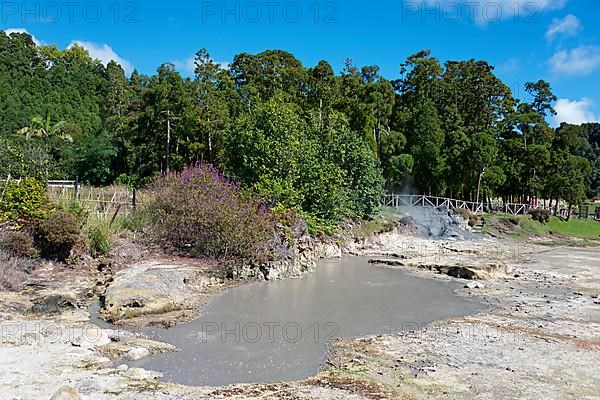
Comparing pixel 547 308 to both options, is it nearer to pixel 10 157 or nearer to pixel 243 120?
pixel 243 120

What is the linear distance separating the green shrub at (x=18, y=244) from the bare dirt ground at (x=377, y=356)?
2.36 feet

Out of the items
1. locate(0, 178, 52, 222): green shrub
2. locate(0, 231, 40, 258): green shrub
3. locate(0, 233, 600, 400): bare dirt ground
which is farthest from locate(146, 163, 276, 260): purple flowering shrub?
locate(0, 231, 40, 258): green shrub

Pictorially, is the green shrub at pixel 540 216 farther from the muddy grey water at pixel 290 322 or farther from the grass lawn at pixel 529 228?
the muddy grey water at pixel 290 322

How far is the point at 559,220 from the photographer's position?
41.3 metres

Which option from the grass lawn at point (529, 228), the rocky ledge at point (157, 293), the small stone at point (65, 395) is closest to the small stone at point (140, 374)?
the small stone at point (65, 395)

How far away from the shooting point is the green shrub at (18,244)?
14625mm

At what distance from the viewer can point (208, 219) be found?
1677cm

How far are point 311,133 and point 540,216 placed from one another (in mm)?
21317

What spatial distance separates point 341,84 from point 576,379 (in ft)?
112

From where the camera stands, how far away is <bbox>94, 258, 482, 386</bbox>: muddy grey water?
8.80 metres

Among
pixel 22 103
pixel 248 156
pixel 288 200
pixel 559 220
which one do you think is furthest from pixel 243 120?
pixel 22 103

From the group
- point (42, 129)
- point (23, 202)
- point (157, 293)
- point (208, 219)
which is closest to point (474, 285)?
point (208, 219)

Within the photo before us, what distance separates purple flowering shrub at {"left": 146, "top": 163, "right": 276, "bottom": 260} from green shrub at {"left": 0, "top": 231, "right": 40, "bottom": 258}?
154 inches

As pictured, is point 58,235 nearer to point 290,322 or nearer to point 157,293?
point 157,293
